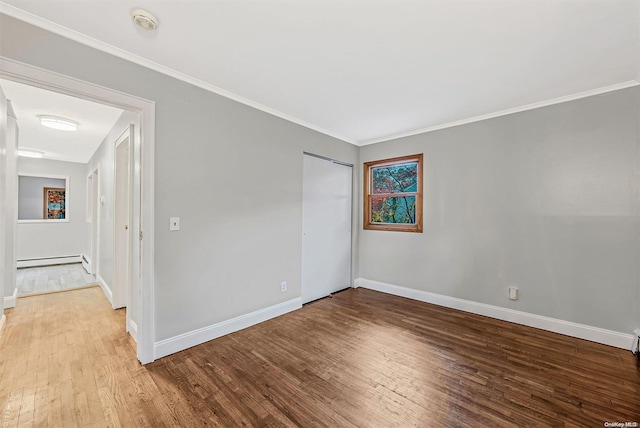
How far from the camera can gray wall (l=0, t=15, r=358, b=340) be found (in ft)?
6.49

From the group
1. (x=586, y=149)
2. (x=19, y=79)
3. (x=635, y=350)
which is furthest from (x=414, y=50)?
(x=635, y=350)

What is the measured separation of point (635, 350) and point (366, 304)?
2626 millimetres

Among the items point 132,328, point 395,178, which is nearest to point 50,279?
point 132,328

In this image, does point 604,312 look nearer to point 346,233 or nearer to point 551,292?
point 551,292

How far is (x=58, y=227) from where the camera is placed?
20.8 feet

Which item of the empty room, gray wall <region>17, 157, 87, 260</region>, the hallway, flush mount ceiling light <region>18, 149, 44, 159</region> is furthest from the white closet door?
gray wall <region>17, 157, 87, 260</region>

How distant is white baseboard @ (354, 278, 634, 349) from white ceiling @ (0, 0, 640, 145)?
8.04 ft

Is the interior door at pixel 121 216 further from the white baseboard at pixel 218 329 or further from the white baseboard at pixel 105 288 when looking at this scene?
the white baseboard at pixel 218 329

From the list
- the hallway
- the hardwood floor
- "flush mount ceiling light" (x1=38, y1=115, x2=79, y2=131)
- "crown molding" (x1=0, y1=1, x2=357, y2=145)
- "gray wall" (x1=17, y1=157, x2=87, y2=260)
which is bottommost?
the hardwood floor

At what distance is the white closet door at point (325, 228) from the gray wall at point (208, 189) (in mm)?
257

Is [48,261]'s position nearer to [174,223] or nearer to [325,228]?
[174,223]

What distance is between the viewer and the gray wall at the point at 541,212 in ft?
8.31

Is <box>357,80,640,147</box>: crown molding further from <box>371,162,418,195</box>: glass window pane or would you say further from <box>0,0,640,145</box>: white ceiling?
<box>371,162,418,195</box>: glass window pane

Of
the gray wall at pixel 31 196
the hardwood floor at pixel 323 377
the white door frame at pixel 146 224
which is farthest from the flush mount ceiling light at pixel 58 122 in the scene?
the gray wall at pixel 31 196
